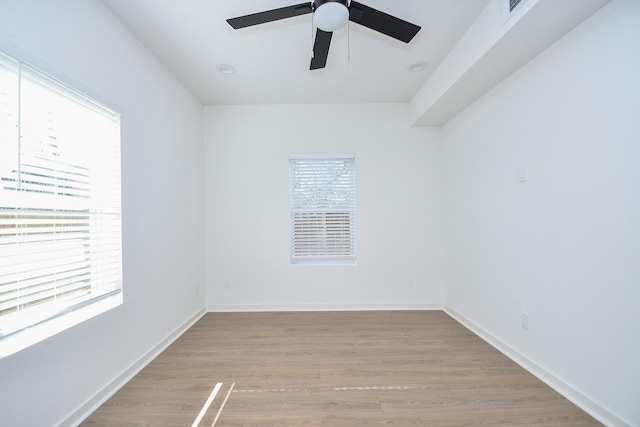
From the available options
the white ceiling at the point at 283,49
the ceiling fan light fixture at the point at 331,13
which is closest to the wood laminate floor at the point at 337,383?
the ceiling fan light fixture at the point at 331,13

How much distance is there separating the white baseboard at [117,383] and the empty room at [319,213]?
0.06 feet

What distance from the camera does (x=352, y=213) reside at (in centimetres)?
358

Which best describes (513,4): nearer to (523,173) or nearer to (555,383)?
(523,173)

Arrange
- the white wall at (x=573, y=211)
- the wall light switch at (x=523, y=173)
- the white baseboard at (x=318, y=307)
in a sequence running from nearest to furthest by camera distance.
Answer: the white wall at (x=573, y=211) → the wall light switch at (x=523, y=173) → the white baseboard at (x=318, y=307)

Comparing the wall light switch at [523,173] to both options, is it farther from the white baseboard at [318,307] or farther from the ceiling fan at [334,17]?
the white baseboard at [318,307]

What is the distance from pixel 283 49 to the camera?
237 cm

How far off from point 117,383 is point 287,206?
7.59ft

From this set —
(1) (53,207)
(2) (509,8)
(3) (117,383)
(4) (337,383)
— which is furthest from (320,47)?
(3) (117,383)

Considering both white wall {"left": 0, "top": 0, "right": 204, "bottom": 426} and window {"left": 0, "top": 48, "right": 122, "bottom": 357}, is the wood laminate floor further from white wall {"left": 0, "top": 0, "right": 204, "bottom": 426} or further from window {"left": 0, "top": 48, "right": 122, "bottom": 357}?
window {"left": 0, "top": 48, "right": 122, "bottom": 357}

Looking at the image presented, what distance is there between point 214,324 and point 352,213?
7.03 ft

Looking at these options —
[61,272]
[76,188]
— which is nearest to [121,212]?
[76,188]

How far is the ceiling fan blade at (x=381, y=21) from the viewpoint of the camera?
1613 millimetres

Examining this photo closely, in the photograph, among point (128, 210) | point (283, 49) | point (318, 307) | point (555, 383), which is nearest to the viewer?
point (555, 383)

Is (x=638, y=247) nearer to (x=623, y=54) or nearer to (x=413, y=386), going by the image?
(x=623, y=54)
